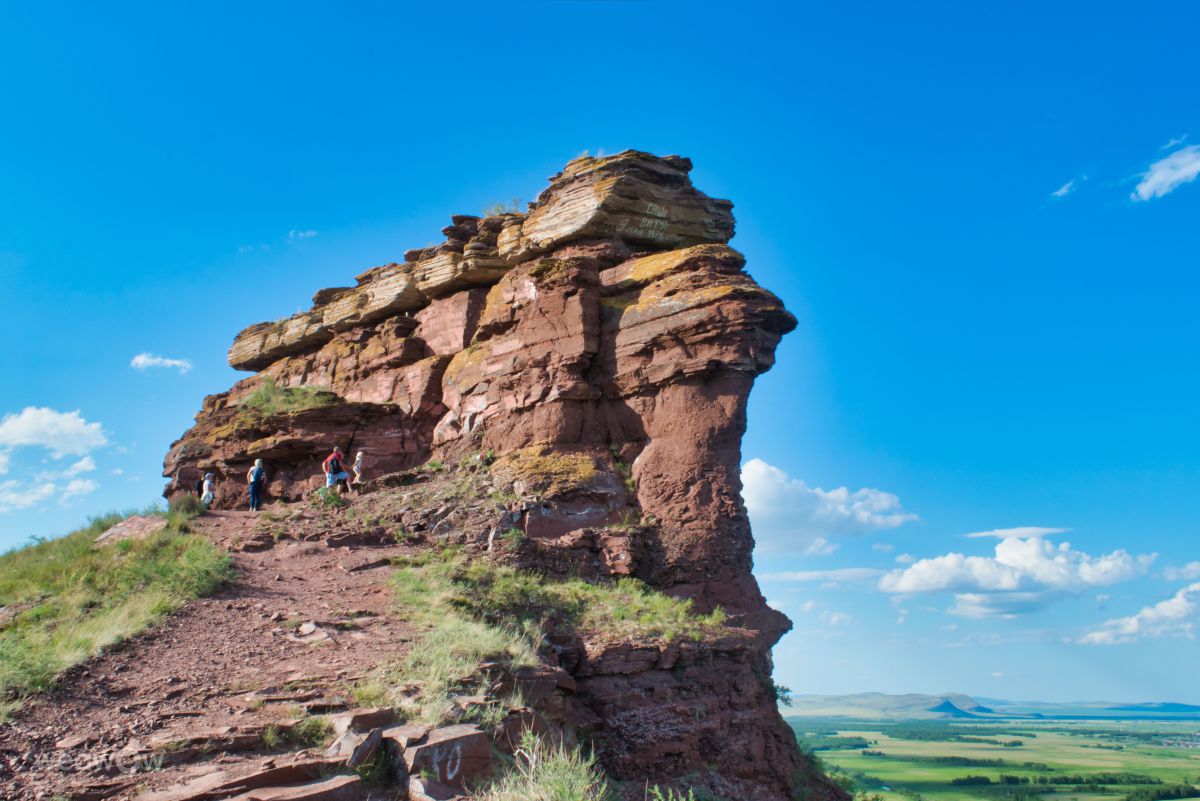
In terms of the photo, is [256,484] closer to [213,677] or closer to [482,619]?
[482,619]

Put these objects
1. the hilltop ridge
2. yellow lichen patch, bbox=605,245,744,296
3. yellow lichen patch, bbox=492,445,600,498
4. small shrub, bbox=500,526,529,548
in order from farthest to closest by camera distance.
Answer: yellow lichen patch, bbox=605,245,744,296, yellow lichen patch, bbox=492,445,600,498, small shrub, bbox=500,526,529,548, the hilltop ridge

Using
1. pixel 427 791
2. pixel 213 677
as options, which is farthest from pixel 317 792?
pixel 213 677

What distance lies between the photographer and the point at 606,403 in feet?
67.1

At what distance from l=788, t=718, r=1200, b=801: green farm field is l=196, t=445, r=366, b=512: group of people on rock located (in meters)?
15.3

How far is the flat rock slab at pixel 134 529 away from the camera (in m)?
17.5

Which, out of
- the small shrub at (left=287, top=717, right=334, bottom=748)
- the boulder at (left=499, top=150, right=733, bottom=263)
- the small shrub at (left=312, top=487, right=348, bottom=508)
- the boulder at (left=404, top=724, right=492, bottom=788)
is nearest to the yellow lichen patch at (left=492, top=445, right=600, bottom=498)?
the small shrub at (left=312, top=487, right=348, bottom=508)

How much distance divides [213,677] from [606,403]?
39.4 feet

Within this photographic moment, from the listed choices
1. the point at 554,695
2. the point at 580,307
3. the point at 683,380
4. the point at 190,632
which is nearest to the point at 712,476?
the point at 683,380

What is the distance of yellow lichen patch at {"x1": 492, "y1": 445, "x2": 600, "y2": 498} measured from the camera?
18.7 m

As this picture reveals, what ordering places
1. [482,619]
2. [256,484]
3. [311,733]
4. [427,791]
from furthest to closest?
[256,484] < [482,619] < [311,733] < [427,791]

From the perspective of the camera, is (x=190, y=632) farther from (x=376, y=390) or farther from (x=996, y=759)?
(x=996, y=759)

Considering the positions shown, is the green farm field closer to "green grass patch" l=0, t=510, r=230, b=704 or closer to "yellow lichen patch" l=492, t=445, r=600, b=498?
"yellow lichen patch" l=492, t=445, r=600, b=498

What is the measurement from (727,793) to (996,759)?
242ft

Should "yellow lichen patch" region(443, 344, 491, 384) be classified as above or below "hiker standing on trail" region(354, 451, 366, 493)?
above
